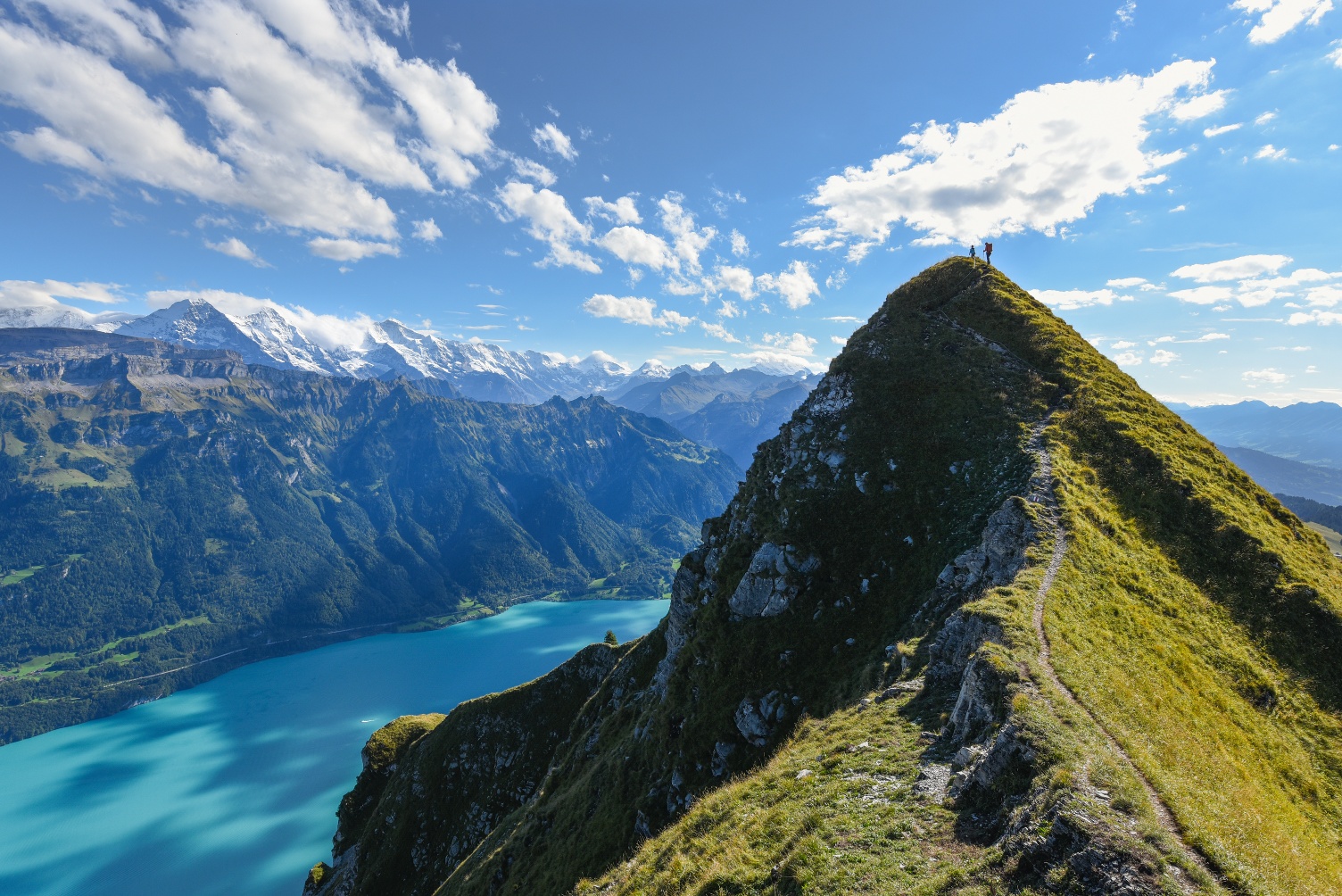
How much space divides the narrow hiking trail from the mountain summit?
0.14 m

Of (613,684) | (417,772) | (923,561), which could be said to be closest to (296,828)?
(417,772)

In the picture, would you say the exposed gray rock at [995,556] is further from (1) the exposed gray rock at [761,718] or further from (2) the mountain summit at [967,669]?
(1) the exposed gray rock at [761,718]

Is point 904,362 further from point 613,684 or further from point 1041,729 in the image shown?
point 613,684

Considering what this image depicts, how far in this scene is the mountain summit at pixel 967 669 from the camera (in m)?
13.5

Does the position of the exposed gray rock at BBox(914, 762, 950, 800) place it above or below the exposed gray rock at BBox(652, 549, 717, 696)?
above

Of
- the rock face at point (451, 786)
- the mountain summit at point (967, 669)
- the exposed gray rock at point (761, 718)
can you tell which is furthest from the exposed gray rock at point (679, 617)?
the rock face at point (451, 786)

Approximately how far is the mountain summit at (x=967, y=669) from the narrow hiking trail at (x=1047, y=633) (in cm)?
14

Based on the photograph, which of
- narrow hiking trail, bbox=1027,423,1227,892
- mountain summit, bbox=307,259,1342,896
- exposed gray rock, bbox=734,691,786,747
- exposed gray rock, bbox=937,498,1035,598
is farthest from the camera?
exposed gray rock, bbox=734,691,786,747

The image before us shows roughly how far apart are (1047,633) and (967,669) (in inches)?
170

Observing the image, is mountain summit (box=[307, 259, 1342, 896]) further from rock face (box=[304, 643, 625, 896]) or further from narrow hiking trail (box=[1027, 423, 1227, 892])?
rock face (box=[304, 643, 625, 896])

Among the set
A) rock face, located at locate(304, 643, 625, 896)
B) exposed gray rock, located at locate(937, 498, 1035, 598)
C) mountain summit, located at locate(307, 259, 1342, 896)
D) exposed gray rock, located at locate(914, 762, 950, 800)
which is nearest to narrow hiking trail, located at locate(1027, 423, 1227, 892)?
mountain summit, located at locate(307, 259, 1342, 896)

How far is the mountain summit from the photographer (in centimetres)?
1353

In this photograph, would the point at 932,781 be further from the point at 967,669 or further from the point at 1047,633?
the point at 1047,633

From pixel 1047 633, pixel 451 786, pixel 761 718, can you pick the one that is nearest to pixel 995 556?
pixel 1047 633
